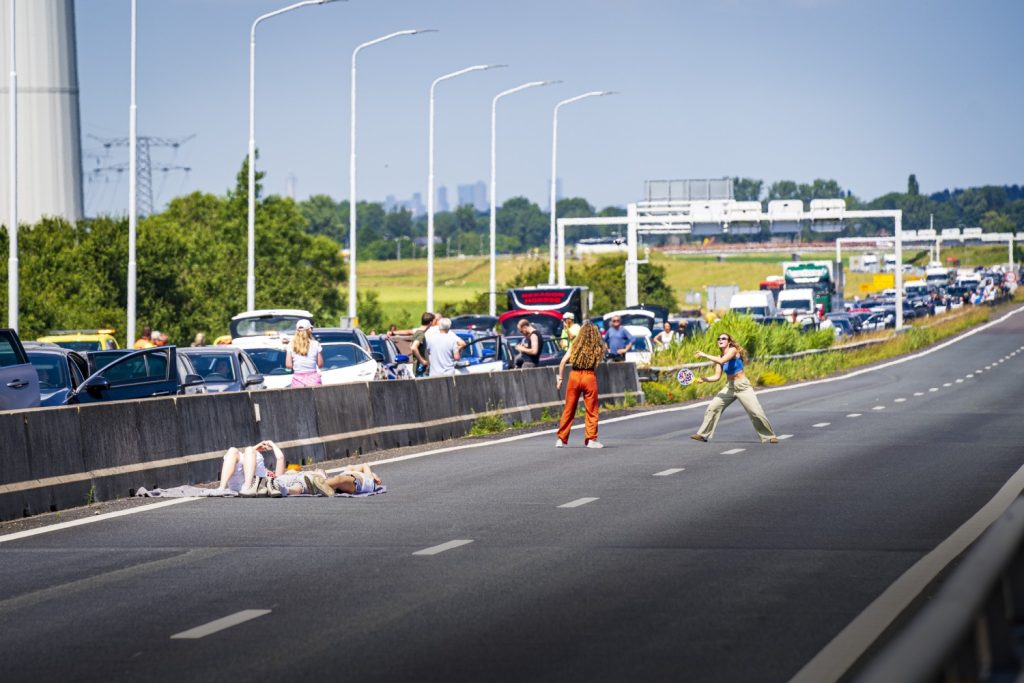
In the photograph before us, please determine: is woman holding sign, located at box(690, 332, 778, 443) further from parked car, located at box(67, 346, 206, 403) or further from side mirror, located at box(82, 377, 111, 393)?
side mirror, located at box(82, 377, 111, 393)

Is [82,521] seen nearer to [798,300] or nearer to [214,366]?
[214,366]

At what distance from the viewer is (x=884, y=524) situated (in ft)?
46.7

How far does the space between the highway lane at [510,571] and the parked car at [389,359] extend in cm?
1362

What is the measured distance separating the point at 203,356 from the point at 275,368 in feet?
11.5

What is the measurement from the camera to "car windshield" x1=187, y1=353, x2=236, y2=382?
85.8 ft

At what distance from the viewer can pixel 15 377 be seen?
20.6 m

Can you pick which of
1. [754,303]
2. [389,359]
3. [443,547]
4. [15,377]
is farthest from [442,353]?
[754,303]

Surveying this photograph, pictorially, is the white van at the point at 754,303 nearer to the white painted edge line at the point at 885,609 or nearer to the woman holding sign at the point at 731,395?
the woman holding sign at the point at 731,395

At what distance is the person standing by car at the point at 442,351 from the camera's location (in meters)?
30.1

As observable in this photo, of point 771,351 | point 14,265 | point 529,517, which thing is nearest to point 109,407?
point 529,517

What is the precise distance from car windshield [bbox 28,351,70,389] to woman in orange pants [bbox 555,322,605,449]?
6.52 metres

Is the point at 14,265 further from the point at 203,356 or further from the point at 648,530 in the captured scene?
the point at 648,530

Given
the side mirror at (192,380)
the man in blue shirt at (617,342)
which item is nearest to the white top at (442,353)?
the side mirror at (192,380)

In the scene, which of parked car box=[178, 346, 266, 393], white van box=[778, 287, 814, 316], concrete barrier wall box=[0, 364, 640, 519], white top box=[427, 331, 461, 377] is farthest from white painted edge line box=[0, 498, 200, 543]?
white van box=[778, 287, 814, 316]
